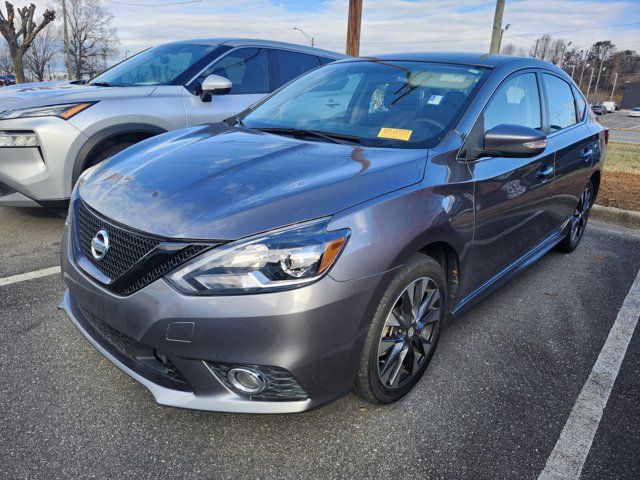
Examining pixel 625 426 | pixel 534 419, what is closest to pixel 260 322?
pixel 534 419

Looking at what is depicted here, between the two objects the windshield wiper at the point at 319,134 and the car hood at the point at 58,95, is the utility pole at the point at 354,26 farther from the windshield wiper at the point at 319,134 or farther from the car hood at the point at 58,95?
the windshield wiper at the point at 319,134

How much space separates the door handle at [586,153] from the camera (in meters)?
3.86

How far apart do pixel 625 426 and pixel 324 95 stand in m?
2.40

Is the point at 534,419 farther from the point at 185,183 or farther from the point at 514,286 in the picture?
the point at 185,183

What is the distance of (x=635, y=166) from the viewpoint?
31.3ft

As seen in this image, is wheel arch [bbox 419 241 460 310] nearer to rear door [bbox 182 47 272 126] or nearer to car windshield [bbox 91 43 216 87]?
rear door [bbox 182 47 272 126]

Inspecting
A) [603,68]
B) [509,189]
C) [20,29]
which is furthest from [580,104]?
[603,68]

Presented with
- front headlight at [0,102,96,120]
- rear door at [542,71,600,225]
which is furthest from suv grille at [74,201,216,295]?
rear door at [542,71,600,225]

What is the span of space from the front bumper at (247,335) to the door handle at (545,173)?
1.76 meters

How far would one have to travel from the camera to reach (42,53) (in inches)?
2277

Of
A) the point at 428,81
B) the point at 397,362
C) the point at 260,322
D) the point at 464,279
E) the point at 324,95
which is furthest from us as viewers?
the point at 324,95

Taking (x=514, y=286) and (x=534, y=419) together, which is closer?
(x=534, y=419)

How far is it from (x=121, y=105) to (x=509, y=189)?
3260 millimetres

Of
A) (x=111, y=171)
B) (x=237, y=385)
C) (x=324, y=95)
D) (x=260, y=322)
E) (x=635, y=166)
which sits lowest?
(x=635, y=166)
